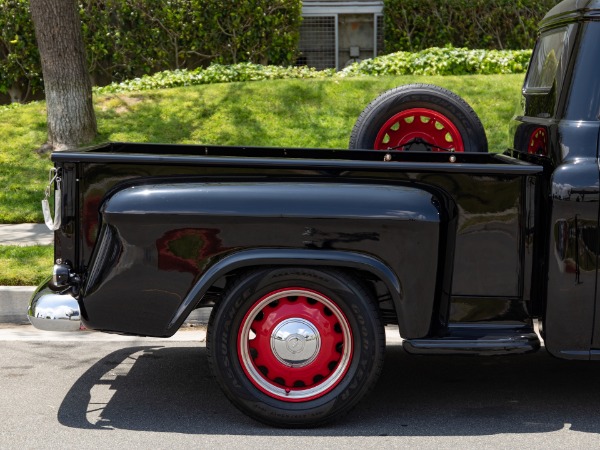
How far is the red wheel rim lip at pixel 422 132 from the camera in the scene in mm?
5609

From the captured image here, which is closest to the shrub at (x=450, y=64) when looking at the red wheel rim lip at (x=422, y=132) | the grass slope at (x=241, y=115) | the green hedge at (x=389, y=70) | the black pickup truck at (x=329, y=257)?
the green hedge at (x=389, y=70)

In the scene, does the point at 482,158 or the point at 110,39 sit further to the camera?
the point at 110,39

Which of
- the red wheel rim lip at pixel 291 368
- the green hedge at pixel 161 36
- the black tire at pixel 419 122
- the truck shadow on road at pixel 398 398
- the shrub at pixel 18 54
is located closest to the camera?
the red wheel rim lip at pixel 291 368

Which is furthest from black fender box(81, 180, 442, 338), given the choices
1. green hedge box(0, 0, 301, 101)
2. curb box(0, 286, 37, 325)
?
green hedge box(0, 0, 301, 101)

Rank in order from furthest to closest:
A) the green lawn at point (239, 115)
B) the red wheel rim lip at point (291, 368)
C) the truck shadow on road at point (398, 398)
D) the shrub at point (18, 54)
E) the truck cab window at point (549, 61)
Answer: the shrub at point (18, 54) → the green lawn at point (239, 115) → the truck cab window at point (549, 61) → the truck shadow on road at point (398, 398) → the red wheel rim lip at point (291, 368)

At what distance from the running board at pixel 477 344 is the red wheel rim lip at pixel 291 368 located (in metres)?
0.29

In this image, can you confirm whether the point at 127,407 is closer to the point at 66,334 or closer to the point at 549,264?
the point at 66,334

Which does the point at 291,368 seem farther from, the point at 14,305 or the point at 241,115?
the point at 241,115

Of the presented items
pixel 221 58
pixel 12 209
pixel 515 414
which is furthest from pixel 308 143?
pixel 515 414

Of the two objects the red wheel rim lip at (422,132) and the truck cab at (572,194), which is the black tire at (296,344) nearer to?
the truck cab at (572,194)

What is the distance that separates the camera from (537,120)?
4.93m

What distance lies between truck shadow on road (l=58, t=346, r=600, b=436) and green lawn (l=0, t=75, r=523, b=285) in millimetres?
4984

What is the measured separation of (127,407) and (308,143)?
6373mm

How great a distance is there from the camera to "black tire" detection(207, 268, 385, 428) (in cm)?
438
